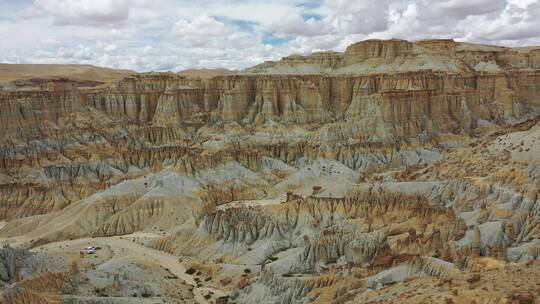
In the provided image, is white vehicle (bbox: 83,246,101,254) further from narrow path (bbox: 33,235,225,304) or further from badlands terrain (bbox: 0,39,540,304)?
narrow path (bbox: 33,235,225,304)

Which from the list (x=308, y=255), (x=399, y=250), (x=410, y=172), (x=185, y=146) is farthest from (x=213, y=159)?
(x=399, y=250)

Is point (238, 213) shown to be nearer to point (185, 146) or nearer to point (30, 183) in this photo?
point (30, 183)

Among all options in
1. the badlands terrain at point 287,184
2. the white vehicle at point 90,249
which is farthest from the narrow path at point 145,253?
the white vehicle at point 90,249

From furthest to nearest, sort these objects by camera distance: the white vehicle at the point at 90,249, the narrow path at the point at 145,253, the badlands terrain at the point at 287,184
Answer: the white vehicle at the point at 90,249 → the narrow path at the point at 145,253 → the badlands terrain at the point at 287,184

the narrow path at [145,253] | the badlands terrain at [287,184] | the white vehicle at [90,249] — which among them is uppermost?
the badlands terrain at [287,184]

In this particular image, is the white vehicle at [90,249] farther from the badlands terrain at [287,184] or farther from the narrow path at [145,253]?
the narrow path at [145,253]

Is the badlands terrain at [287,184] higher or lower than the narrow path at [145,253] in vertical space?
higher

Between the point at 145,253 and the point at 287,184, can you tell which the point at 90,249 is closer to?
the point at 145,253

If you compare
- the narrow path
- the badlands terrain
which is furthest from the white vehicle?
the narrow path
